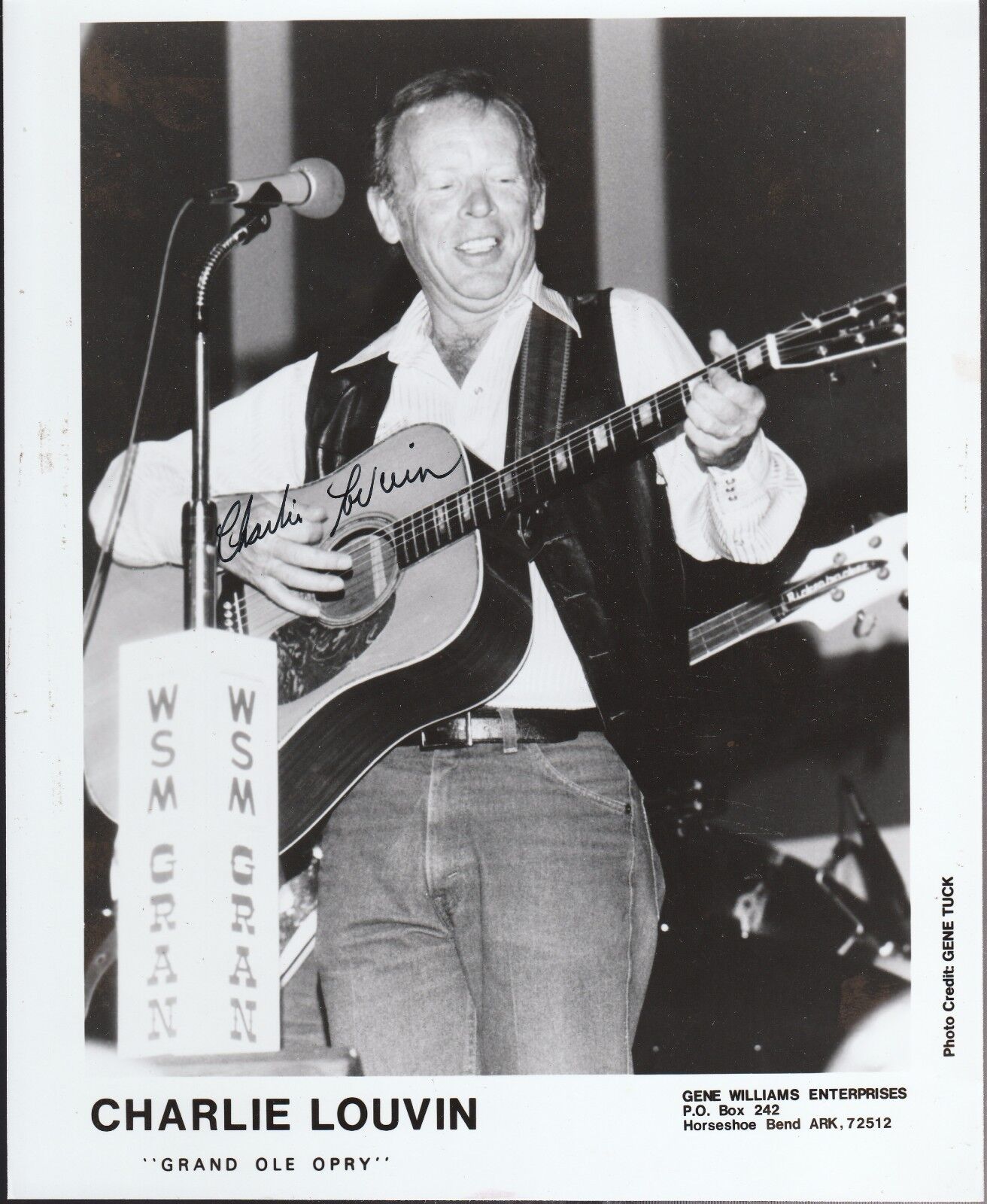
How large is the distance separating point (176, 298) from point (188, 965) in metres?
1.03

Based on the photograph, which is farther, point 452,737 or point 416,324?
point 416,324

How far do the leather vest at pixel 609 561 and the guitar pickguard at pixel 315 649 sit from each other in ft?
0.84

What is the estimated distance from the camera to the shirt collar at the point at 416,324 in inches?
72.1

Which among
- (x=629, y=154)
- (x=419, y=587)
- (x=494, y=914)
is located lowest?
(x=494, y=914)

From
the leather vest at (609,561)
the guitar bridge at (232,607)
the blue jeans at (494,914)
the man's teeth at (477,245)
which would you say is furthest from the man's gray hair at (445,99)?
the blue jeans at (494,914)

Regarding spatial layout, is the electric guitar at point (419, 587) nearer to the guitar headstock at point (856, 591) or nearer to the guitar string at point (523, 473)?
the guitar string at point (523, 473)

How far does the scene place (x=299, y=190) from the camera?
1.86m

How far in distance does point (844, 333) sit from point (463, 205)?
60cm

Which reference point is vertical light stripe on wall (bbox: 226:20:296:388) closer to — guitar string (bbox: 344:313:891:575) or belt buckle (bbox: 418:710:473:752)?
guitar string (bbox: 344:313:891:575)

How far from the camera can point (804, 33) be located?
6.15 ft

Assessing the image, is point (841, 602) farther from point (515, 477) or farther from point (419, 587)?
point (419, 587)
